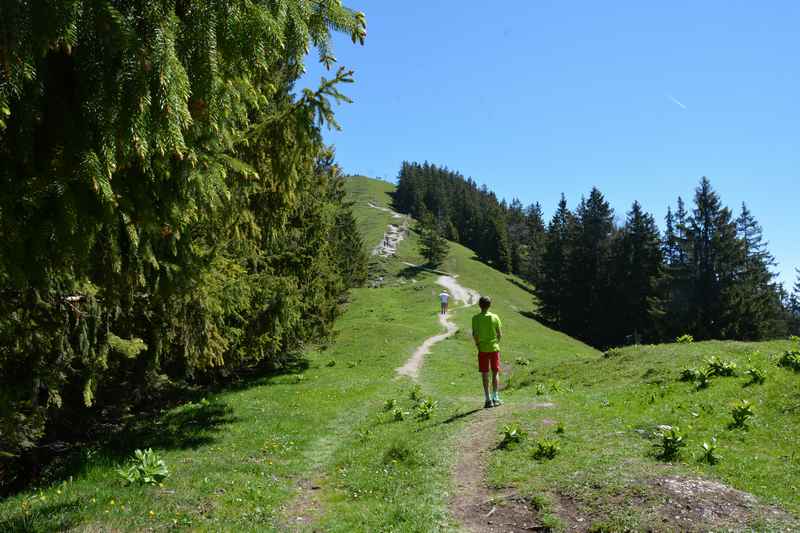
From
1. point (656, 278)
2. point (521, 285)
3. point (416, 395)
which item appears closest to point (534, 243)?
point (521, 285)

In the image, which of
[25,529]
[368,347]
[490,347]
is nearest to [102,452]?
[25,529]

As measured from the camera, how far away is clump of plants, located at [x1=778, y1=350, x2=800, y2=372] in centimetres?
1160

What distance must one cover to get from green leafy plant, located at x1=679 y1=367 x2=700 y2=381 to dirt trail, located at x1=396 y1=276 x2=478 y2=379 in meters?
11.6

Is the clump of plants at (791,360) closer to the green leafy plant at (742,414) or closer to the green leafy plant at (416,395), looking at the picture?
the green leafy plant at (742,414)

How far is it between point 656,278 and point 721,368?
55584 millimetres

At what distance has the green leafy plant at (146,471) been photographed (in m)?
8.77

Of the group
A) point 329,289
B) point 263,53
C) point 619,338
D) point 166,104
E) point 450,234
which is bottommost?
point 619,338

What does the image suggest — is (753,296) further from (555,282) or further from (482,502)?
(482,502)

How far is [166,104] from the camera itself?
351 cm

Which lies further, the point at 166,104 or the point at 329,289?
the point at 329,289

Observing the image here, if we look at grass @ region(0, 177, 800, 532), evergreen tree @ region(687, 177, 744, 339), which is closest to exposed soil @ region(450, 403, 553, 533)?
grass @ region(0, 177, 800, 532)

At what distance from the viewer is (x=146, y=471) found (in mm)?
8930

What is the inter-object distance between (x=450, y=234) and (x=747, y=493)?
4959 inches

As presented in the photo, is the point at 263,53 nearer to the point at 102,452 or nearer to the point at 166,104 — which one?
the point at 166,104
